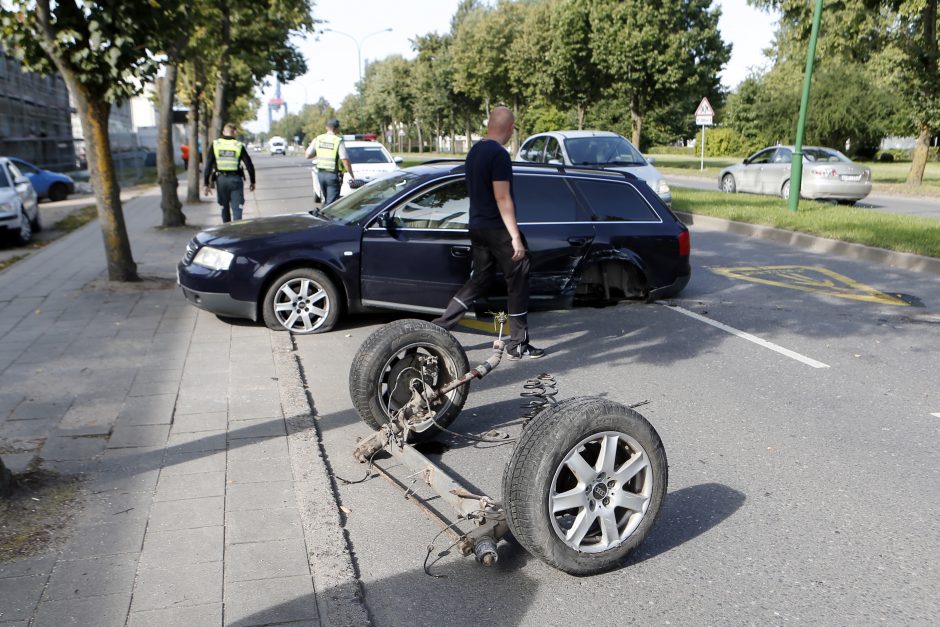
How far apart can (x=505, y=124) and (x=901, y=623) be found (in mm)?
4414

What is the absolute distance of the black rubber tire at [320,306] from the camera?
25.6 feet

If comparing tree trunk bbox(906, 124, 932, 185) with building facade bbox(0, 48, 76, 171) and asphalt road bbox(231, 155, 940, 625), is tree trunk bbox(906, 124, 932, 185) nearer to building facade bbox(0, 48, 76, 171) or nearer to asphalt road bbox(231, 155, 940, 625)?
asphalt road bbox(231, 155, 940, 625)

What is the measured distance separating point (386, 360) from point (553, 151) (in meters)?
12.6

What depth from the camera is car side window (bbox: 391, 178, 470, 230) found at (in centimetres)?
786

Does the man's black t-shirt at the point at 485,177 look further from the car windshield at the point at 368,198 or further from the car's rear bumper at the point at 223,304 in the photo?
the car's rear bumper at the point at 223,304

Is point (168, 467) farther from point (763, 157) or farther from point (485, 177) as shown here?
point (763, 157)

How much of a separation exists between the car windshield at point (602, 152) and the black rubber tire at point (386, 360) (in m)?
11.7

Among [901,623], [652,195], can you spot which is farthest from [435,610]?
[652,195]

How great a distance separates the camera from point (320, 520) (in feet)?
13.0

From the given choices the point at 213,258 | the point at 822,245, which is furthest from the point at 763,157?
the point at 213,258

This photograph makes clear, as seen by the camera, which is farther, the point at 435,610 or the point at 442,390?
the point at 442,390

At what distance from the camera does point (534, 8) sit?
57844 millimetres

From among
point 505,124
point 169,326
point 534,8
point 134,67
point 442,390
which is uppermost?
point 534,8

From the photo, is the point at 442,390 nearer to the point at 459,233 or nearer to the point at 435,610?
the point at 435,610
